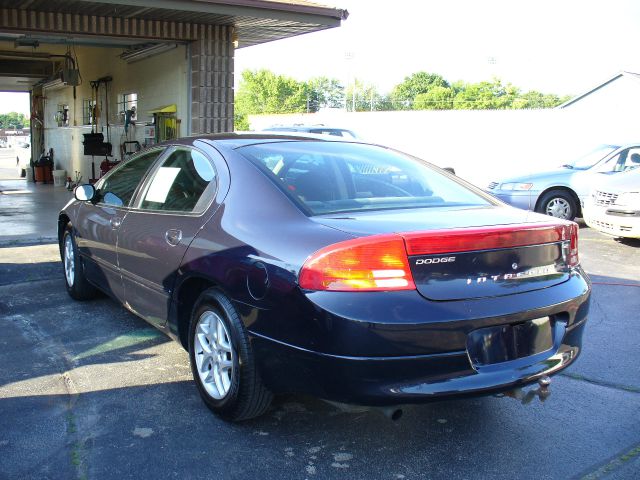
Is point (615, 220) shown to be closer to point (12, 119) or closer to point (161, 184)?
point (161, 184)

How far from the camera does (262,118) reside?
4009 centimetres

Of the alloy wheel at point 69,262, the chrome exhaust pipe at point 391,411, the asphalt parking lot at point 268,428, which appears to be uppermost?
the alloy wheel at point 69,262

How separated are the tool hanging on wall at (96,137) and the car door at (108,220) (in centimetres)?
1176

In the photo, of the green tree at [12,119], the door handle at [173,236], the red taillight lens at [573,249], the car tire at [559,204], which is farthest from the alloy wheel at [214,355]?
the green tree at [12,119]

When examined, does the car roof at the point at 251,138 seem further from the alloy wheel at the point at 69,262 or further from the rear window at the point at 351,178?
the alloy wheel at the point at 69,262

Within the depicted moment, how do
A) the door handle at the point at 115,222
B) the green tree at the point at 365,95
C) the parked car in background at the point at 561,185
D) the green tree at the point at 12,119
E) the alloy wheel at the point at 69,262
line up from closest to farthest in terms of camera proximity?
the door handle at the point at 115,222 → the alloy wheel at the point at 69,262 → the parked car in background at the point at 561,185 → the green tree at the point at 365,95 → the green tree at the point at 12,119

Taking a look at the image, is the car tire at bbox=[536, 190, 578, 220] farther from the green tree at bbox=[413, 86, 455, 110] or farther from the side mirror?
the green tree at bbox=[413, 86, 455, 110]

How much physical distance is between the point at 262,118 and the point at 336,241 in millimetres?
38004

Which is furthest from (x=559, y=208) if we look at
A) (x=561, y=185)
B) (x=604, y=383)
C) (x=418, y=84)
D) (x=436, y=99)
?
(x=418, y=84)

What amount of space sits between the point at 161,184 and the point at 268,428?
1.86 metres

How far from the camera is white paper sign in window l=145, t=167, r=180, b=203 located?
439 cm

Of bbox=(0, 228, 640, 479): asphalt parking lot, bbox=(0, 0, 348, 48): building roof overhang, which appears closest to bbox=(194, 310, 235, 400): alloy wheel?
bbox=(0, 228, 640, 479): asphalt parking lot

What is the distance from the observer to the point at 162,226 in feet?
13.6

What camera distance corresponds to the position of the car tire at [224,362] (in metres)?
3.36
